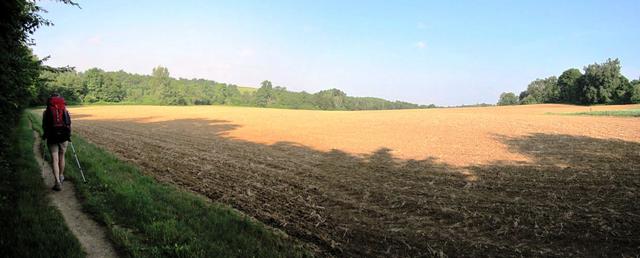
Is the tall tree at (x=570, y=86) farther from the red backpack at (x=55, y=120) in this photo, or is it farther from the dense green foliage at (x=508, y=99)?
the red backpack at (x=55, y=120)

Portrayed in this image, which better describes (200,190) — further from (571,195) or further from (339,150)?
(339,150)

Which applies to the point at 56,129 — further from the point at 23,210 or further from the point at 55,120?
the point at 23,210

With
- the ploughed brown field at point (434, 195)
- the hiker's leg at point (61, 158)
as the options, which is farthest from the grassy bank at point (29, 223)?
the ploughed brown field at point (434, 195)

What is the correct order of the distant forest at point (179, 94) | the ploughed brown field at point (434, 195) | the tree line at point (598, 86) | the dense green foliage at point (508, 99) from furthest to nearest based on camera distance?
the dense green foliage at point (508, 99), the distant forest at point (179, 94), the tree line at point (598, 86), the ploughed brown field at point (434, 195)

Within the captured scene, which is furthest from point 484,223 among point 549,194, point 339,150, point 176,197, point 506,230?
point 339,150

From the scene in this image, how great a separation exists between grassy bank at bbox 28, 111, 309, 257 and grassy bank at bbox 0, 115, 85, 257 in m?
0.60

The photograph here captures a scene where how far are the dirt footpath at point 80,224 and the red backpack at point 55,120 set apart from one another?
110 cm

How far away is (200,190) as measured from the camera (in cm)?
927

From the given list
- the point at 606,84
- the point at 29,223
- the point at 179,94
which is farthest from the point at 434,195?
the point at 179,94

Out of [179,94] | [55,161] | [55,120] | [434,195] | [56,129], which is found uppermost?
[179,94]

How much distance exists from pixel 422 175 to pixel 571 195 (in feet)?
13.1

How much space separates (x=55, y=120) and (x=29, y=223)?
12.2 feet

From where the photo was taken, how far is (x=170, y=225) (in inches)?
233

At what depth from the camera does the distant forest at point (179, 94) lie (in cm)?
9700
